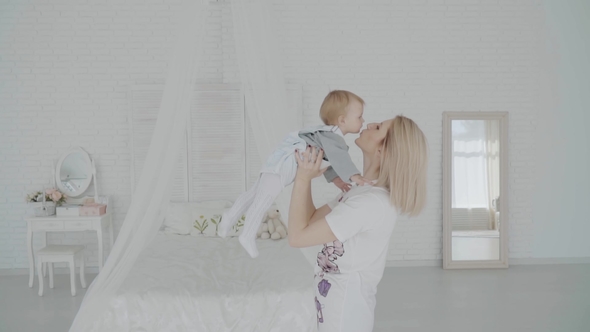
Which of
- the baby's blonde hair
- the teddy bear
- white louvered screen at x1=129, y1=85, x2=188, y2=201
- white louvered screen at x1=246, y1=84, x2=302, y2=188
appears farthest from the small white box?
the baby's blonde hair

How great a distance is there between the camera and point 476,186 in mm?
5852

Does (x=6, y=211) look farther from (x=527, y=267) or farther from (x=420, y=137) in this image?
(x=527, y=267)

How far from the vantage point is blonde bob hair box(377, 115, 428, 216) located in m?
1.77

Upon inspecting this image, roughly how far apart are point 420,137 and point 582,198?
17.0 feet

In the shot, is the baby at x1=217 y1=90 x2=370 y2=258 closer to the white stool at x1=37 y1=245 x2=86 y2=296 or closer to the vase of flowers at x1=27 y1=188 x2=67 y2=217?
the white stool at x1=37 y1=245 x2=86 y2=296

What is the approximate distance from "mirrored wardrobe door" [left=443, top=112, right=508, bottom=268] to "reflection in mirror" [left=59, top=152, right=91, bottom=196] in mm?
4114

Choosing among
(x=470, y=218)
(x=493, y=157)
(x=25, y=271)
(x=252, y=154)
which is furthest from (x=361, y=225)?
(x=25, y=271)

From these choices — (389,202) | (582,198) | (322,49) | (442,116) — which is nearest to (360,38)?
(322,49)

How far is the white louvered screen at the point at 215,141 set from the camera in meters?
5.40

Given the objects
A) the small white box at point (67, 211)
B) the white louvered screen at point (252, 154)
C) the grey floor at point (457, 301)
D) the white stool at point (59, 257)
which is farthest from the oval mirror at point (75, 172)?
the white louvered screen at point (252, 154)

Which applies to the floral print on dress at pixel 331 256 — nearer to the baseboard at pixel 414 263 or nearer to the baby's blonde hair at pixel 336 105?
the baby's blonde hair at pixel 336 105

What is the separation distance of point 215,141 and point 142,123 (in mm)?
815

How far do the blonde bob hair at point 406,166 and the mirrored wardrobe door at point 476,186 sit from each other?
4.19 meters

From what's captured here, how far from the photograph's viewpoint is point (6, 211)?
220 inches
